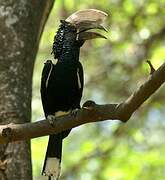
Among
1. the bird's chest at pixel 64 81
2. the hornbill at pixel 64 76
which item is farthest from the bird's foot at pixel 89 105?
the bird's chest at pixel 64 81

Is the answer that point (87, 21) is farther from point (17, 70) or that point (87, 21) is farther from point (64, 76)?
point (17, 70)

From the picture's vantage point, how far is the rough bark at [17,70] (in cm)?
295

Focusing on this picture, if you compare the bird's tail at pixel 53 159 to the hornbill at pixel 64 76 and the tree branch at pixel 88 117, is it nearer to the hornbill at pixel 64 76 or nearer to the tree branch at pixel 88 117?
the hornbill at pixel 64 76

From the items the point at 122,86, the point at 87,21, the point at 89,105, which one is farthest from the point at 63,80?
the point at 122,86

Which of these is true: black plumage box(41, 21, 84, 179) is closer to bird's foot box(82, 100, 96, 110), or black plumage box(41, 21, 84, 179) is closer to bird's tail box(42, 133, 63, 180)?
bird's tail box(42, 133, 63, 180)

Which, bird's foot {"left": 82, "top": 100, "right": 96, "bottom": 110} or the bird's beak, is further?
the bird's beak

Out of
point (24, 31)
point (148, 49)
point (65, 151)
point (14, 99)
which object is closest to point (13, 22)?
point (24, 31)

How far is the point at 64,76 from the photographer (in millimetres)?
3252

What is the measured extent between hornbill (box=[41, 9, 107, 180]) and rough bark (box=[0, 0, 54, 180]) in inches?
5.1

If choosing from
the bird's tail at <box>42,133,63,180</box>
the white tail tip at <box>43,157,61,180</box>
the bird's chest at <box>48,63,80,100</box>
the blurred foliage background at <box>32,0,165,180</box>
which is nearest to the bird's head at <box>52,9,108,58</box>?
the bird's chest at <box>48,63,80,100</box>

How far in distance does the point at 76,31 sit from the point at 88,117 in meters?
1.06

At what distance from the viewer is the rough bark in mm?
2947

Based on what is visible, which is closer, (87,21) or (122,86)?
(87,21)

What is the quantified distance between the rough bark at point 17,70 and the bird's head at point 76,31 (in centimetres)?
15
